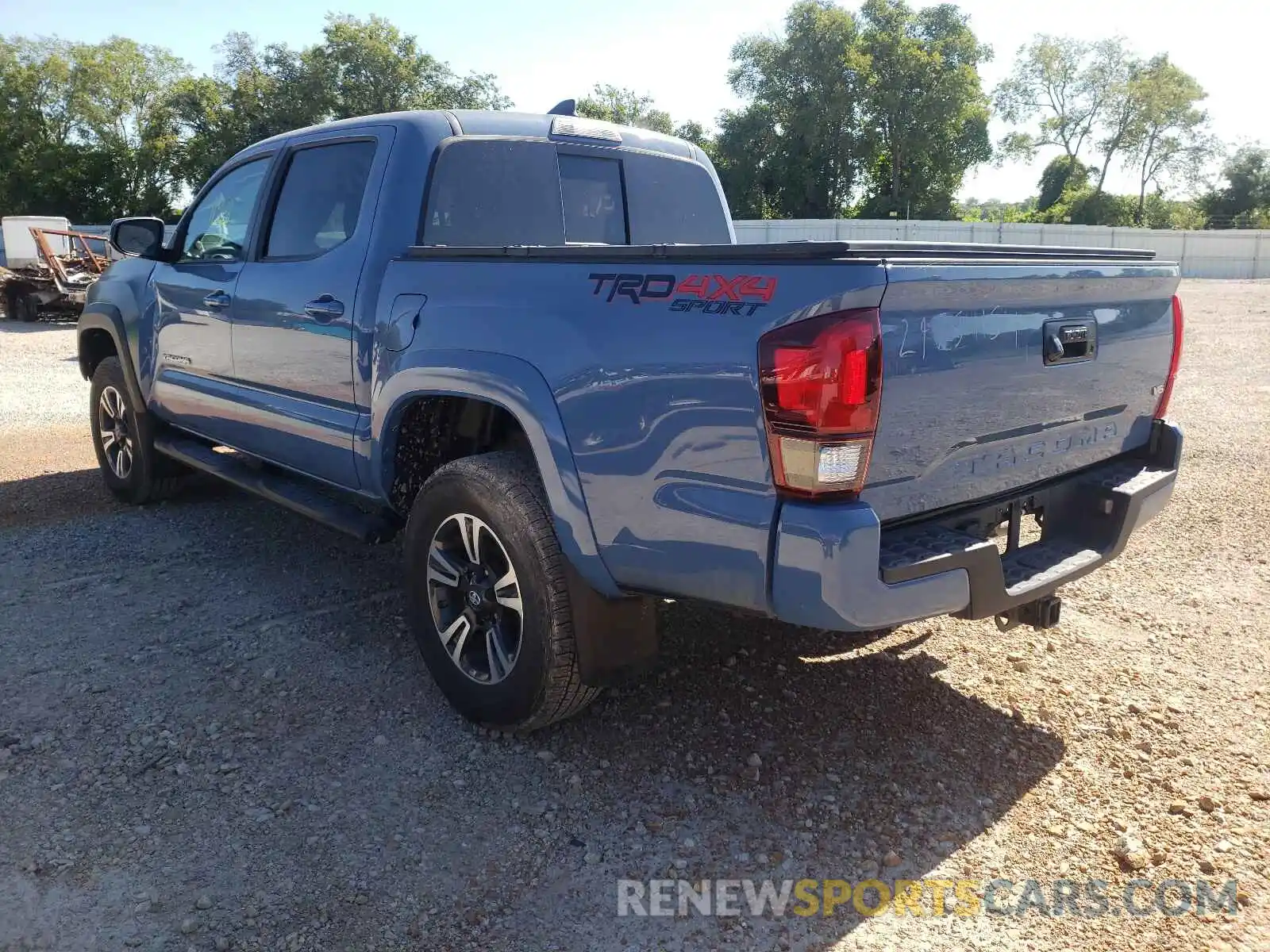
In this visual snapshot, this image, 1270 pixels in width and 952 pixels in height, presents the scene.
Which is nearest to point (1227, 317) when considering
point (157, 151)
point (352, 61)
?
point (352, 61)

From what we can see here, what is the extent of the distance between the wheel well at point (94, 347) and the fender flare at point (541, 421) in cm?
393

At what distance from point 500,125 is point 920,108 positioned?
154ft

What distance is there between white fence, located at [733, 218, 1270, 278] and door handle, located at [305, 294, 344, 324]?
26.9 metres

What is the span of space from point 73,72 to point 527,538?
177 ft

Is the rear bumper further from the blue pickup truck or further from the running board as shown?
the running board

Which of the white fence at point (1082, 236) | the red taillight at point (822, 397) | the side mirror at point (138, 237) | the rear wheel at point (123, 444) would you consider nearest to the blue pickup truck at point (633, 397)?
the red taillight at point (822, 397)

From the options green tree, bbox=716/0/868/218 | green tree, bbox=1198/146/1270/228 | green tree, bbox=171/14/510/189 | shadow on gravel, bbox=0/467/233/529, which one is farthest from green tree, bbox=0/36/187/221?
green tree, bbox=1198/146/1270/228

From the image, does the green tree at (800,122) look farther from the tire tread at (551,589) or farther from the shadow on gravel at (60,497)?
the tire tread at (551,589)

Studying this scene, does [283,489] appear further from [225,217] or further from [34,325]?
[34,325]

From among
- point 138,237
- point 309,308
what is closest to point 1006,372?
point 309,308

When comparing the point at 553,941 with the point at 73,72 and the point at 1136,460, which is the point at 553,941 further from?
the point at 73,72

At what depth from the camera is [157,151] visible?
145 feet

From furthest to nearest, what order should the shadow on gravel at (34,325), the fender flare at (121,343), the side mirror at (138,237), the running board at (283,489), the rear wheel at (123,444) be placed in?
1. the shadow on gravel at (34,325)
2. the rear wheel at (123,444)
3. the fender flare at (121,343)
4. the side mirror at (138,237)
5. the running board at (283,489)

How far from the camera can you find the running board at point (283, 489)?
12.8 ft
